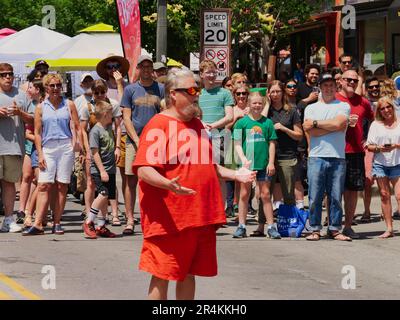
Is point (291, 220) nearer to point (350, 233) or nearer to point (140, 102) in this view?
point (350, 233)

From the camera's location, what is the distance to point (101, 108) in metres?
13.9

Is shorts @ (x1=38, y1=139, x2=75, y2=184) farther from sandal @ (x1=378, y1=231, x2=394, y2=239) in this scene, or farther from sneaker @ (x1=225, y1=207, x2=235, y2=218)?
sandal @ (x1=378, y1=231, x2=394, y2=239)

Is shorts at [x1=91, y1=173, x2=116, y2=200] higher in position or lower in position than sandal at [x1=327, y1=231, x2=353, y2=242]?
higher

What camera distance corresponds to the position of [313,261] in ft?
39.2

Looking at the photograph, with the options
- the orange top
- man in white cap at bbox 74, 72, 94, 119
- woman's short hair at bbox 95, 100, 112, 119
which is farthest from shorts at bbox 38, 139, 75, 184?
the orange top

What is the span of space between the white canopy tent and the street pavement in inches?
583

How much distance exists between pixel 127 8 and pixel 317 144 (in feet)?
29.3

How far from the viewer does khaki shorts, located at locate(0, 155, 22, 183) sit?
1427 centimetres

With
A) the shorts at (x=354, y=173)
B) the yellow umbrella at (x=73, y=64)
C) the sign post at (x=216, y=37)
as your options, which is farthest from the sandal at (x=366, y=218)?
the yellow umbrella at (x=73, y=64)

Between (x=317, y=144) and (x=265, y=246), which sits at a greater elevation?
(x=317, y=144)

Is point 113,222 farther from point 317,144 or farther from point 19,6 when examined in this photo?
point 19,6

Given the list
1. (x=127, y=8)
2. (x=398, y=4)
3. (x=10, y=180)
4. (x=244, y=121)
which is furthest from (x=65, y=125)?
(x=398, y=4)

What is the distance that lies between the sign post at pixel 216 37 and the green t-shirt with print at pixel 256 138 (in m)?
5.72
